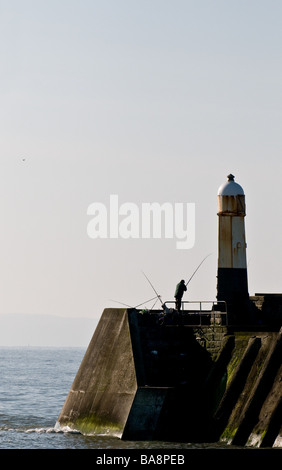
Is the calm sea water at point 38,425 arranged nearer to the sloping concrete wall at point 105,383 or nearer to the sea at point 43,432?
the sea at point 43,432

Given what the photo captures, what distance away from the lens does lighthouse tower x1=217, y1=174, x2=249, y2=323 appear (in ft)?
132

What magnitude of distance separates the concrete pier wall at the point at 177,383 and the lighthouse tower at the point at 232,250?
266 cm

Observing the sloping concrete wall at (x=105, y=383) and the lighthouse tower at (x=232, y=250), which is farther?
the lighthouse tower at (x=232, y=250)

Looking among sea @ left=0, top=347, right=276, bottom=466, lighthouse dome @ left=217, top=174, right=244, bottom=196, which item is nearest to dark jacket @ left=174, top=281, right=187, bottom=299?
lighthouse dome @ left=217, top=174, right=244, bottom=196

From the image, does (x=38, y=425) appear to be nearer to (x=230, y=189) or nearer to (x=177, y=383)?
(x=177, y=383)

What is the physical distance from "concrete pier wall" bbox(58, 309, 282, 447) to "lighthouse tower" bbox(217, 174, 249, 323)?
2.66 meters

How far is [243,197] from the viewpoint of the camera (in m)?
41.2

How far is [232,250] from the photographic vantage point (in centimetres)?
4066

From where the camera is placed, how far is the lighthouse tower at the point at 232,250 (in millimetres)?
40281

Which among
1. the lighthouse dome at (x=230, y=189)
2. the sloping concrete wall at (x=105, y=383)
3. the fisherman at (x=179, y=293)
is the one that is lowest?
the sloping concrete wall at (x=105, y=383)

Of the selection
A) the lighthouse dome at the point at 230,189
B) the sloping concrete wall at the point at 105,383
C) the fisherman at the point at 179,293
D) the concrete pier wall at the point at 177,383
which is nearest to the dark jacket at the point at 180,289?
the fisherman at the point at 179,293

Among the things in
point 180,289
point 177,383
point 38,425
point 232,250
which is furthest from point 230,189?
point 38,425

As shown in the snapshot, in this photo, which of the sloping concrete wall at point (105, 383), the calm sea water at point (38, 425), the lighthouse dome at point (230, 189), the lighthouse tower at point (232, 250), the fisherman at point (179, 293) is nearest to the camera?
the calm sea water at point (38, 425)
